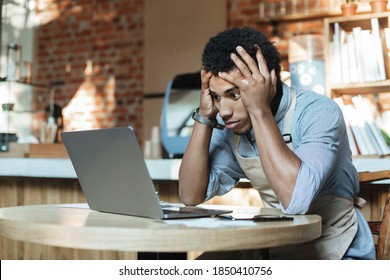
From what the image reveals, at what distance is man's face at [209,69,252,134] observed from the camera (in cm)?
148

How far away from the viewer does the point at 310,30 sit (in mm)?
4605

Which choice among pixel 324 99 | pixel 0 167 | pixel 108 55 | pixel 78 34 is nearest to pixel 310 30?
pixel 108 55

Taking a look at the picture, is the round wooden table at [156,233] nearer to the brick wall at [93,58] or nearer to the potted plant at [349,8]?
the potted plant at [349,8]

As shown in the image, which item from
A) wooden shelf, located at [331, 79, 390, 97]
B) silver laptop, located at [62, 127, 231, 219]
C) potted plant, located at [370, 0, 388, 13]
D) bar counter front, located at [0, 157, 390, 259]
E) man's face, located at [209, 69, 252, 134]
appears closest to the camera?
silver laptop, located at [62, 127, 231, 219]

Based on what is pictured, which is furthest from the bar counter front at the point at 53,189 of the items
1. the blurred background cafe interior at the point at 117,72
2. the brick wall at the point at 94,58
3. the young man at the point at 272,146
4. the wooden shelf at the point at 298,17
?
the brick wall at the point at 94,58

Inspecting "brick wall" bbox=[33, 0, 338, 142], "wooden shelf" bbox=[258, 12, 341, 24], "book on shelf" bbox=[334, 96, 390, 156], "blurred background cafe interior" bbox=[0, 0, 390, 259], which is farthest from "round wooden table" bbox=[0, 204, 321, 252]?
"brick wall" bbox=[33, 0, 338, 142]

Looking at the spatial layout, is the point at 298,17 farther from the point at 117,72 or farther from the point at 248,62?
the point at 248,62

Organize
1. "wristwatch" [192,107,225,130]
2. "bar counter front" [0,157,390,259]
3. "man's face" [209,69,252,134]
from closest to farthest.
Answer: "man's face" [209,69,252,134] < "wristwatch" [192,107,225,130] < "bar counter front" [0,157,390,259]

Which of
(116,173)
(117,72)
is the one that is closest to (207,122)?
(116,173)

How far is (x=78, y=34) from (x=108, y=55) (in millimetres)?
448

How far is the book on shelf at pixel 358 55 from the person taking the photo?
2.75m

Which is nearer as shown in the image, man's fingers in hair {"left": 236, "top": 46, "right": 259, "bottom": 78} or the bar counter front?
man's fingers in hair {"left": 236, "top": 46, "right": 259, "bottom": 78}

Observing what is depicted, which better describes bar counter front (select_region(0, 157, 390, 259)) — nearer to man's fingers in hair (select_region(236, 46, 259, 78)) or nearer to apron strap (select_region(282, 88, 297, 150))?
apron strap (select_region(282, 88, 297, 150))

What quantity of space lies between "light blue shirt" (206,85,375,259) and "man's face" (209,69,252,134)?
118mm
